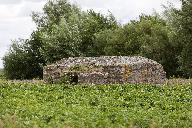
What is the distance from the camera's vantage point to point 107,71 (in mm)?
45844

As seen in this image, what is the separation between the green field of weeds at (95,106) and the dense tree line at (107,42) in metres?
24.5

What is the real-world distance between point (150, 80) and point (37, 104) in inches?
845

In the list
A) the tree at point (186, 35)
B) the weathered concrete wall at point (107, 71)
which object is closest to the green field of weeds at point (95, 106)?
the weathered concrete wall at point (107, 71)

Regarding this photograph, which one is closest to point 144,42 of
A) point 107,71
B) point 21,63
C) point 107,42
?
point 107,42

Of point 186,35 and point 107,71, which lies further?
point 186,35

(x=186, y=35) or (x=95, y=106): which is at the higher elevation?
(x=186, y=35)

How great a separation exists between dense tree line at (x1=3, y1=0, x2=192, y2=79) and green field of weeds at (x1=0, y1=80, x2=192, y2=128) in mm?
24453

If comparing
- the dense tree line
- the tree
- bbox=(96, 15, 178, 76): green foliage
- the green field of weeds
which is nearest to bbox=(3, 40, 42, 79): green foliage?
the dense tree line

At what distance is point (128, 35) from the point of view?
7850cm

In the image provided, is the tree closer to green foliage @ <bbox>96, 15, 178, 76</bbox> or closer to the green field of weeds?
green foliage @ <bbox>96, 15, 178, 76</bbox>

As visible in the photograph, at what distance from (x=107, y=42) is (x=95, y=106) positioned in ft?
167

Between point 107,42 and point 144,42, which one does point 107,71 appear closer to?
point 144,42

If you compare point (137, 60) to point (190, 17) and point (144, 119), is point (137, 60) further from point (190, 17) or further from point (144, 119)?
point (144, 119)

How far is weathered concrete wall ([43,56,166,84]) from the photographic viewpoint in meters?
45.1
